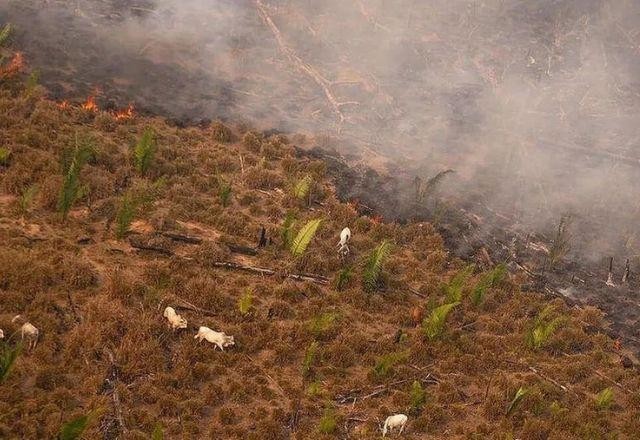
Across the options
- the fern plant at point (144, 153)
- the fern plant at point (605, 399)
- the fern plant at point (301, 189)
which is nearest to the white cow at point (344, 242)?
the fern plant at point (301, 189)

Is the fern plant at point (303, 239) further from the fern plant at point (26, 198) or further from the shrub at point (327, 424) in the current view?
the fern plant at point (26, 198)

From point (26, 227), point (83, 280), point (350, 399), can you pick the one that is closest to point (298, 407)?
point (350, 399)

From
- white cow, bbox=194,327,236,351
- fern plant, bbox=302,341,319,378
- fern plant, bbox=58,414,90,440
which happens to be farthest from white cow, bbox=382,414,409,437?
fern plant, bbox=58,414,90,440

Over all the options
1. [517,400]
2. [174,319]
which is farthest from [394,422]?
[174,319]

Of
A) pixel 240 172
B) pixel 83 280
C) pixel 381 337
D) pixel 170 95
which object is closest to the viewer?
pixel 83 280

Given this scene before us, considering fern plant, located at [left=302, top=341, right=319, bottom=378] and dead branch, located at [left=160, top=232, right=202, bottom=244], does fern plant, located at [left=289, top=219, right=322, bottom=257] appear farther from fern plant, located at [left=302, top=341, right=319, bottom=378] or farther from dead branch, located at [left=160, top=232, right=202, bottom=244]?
fern plant, located at [left=302, top=341, right=319, bottom=378]

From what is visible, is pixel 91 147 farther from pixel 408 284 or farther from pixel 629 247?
pixel 629 247
